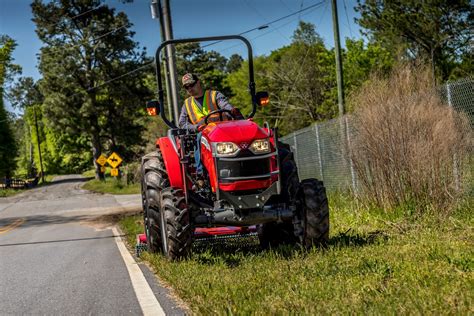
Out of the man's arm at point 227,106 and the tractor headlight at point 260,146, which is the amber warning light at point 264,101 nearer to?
the man's arm at point 227,106

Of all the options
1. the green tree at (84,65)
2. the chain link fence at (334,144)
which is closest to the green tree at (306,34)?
the green tree at (84,65)

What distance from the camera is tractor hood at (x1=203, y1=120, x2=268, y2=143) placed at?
6.99 metres

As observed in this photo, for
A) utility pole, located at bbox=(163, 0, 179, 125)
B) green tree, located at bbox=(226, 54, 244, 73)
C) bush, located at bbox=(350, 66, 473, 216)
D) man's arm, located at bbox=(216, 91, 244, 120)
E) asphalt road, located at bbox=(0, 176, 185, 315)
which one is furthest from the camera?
green tree, located at bbox=(226, 54, 244, 73)

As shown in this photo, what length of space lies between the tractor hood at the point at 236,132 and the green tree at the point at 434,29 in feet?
90.4

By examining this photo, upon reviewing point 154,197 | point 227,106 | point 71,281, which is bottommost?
point 71,281

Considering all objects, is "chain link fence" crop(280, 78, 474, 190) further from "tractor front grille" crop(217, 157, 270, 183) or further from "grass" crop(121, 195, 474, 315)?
"tractor front grille" crop(217, 157, 270, 183)

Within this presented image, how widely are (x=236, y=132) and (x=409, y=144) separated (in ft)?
11.4

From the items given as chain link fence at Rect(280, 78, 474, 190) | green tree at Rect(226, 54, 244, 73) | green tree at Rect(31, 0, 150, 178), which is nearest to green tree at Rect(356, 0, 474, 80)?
chain link fence at Rect(280, 78, 474, 190)

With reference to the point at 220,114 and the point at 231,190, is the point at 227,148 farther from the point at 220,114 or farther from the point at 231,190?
the point at 220,114

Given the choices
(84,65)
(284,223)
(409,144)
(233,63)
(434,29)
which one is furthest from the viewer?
(233,63)

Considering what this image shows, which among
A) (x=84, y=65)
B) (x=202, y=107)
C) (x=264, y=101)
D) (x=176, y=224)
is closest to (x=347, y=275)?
(x=176, y=224)

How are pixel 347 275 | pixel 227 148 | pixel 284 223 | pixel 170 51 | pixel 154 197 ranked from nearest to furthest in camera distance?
1. pixel 347 275
2. pixel 227 148
3. pixel 154 197
4. pixel 284 223
5. pixel 170 51

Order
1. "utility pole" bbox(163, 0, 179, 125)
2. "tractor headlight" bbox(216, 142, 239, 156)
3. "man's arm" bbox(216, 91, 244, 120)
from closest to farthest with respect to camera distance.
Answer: "tractor headlight" bbox(216, 142, 239, 156) → "man's arm" bbox(216, 91, 244, 120) → "utility pole" bbox(163, 0, 179, 125)

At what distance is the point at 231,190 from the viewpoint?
7.05 meters
